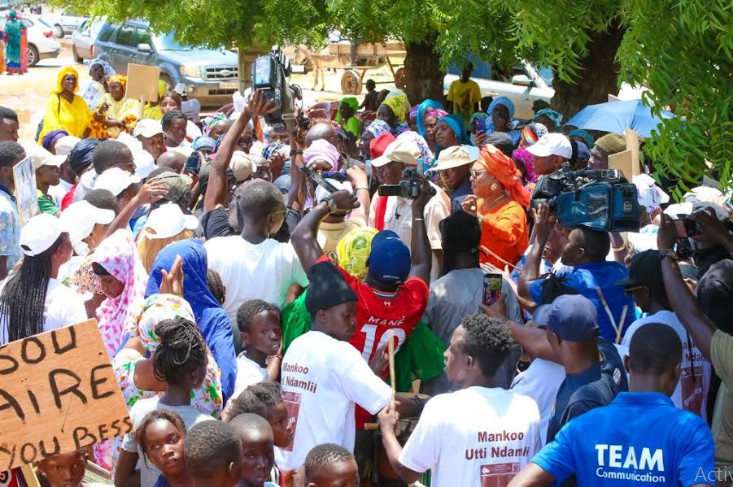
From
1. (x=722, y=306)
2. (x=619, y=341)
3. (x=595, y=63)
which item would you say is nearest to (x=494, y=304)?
(x=619, y=341)

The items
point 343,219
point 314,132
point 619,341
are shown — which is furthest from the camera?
point 314,132

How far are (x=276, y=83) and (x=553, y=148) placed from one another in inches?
95.5

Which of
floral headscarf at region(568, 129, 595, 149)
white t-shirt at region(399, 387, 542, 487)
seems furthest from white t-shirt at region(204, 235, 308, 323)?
floral headscarf at region(568, 129, 595, 149)

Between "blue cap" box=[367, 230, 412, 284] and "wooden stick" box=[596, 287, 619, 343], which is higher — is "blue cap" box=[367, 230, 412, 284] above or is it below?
above

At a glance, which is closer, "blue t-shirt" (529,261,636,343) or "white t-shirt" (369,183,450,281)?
"blue t-shirt" (529,261,636,343)

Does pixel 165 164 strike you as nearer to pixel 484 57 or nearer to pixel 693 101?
pixel 484 57

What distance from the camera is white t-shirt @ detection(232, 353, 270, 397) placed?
17.3ft

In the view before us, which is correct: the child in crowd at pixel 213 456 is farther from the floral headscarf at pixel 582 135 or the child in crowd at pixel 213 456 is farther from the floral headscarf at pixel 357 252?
the floral headscarf at pixel 582 135

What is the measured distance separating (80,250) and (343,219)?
1.80 metres

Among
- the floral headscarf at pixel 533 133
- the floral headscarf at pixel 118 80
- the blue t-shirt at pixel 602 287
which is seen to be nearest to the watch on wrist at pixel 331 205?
the blue t-shirt at pixel 602 287

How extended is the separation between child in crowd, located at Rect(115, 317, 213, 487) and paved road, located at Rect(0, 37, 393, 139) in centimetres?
1682

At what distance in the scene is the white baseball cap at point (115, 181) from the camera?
7.06 meters

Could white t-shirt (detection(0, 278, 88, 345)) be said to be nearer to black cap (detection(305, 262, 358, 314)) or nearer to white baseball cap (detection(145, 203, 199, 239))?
white baseball cap (detection(145, 203, 199, 239))

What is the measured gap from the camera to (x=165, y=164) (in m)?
8.95
